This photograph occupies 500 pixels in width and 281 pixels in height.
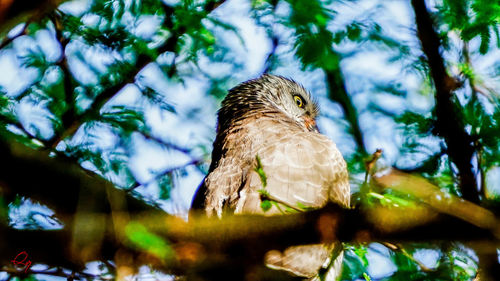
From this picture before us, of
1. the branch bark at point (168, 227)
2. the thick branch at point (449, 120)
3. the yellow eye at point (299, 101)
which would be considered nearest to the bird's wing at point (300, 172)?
Result: the thick branch at point (449, 120)

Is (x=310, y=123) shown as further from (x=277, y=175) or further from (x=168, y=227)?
(x=168, y=227)

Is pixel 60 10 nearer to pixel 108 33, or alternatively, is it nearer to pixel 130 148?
pixel 108 33

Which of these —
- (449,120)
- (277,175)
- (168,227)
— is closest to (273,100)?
(277,175)

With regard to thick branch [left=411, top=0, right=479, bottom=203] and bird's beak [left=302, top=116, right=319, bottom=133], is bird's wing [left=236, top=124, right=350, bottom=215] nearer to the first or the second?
thick branch [left=411, top=0, right=479, bottom=203]

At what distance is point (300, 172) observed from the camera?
4160mm

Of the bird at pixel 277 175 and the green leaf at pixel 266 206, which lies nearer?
the green leaf at pixel 266 206

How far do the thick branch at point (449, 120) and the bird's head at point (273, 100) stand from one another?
289cm

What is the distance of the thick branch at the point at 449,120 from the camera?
9.21 ft

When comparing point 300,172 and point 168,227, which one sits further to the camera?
point 300,172

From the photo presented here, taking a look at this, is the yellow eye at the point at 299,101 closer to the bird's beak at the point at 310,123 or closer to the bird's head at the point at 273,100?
the bird's head at the point at 273,100

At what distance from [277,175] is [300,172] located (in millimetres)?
239

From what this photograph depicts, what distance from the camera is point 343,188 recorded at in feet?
14.0

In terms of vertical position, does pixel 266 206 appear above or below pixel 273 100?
above

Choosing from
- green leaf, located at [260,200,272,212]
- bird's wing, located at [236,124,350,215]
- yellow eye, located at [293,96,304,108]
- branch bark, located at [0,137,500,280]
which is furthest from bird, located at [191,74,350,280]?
yellow eye, located at [293,96,304,108]
